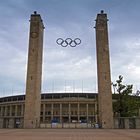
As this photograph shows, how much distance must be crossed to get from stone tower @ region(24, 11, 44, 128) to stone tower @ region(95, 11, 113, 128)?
540 inches

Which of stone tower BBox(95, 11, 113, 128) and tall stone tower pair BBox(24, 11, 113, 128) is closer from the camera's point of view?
stone tower BBox(95, 11, 113, 128)

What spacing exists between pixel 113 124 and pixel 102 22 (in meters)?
23.4

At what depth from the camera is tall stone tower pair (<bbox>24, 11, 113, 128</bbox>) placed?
177ft

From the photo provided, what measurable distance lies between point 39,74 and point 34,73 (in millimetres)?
2960

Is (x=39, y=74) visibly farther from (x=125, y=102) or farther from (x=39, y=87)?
(x=125, y=102)

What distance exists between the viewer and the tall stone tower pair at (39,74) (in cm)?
5394

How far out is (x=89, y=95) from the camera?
97938 millimetres

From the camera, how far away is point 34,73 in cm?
5659

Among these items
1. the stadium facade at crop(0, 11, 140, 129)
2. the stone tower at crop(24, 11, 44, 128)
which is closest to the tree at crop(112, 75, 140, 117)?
the stadium facade at crop(0, 11, 140, 129)

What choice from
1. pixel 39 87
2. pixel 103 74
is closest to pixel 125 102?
pixel 103 74

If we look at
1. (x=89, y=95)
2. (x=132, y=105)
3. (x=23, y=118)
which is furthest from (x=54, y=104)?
(x=132, y=105)
